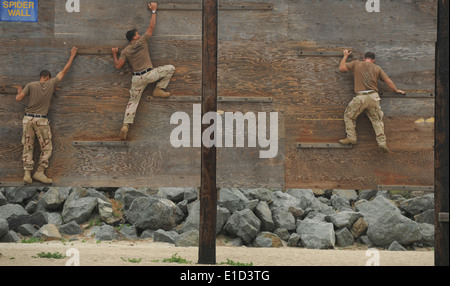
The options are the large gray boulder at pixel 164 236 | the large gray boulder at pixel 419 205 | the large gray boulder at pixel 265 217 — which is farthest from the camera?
the large gray boulder at pixel 419 205

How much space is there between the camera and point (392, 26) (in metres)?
10.6

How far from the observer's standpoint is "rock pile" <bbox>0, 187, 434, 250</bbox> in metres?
15.7

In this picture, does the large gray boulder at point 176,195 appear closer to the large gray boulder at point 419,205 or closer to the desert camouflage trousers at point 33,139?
the large gray boulder at point 419,205

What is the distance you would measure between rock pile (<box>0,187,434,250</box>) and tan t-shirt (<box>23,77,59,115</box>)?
5389 mm

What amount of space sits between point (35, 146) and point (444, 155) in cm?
675

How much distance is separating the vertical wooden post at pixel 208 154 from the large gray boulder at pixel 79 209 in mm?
7649

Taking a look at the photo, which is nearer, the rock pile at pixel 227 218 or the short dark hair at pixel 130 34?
the short dark hair at pixel 130 34

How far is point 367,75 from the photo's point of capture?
10.3 metres

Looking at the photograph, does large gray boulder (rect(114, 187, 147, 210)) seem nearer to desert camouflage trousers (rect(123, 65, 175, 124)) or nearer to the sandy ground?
the sandy ground

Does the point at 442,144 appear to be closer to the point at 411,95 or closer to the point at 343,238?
the point at 411,95

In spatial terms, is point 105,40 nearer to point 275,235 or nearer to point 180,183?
point 180,183

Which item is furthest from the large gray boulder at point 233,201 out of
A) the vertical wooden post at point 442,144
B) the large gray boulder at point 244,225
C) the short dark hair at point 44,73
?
the vertical wooden post at point 442,144

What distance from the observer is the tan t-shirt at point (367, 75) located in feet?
33.8

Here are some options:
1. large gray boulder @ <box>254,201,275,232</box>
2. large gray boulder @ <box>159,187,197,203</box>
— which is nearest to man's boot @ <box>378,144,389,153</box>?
large gray boulder @ <box>254,201,275,232</box>
